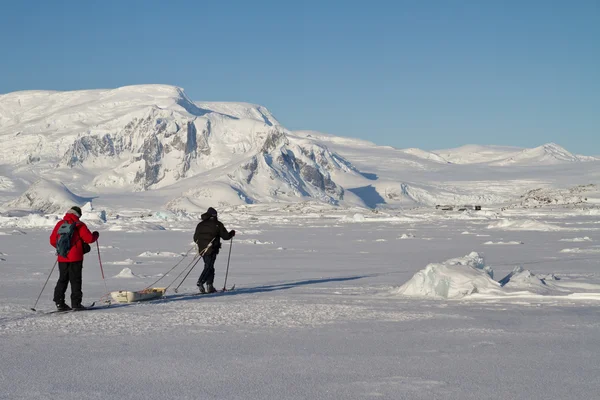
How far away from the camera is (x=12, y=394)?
177 inches

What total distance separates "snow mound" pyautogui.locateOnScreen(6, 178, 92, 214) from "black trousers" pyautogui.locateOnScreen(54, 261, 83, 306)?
14421cm

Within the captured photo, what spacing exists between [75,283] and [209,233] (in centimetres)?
281

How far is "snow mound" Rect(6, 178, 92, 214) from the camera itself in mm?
146875

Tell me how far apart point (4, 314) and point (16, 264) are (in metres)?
10.5

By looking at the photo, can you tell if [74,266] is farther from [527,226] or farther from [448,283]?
[527,226]

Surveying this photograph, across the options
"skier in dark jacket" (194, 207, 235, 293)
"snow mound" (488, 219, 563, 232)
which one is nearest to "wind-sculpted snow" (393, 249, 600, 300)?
"skier in dark jacket" (194, 207, 235, 293)

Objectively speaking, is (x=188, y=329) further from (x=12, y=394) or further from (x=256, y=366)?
(x=12, y=394)

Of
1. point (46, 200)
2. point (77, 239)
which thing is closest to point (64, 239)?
point (77, 239)

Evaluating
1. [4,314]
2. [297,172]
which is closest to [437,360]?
[4,314]

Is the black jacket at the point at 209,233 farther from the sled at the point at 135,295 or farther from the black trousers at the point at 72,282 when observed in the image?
the black trousers at the point at 72,282

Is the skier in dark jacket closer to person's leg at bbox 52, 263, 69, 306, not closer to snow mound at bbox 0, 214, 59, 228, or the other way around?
person's leg at bbox 52, 263, 69, 306

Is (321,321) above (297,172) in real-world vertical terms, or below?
below

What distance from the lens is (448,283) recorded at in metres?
9.61

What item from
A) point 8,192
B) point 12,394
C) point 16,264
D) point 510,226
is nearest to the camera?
point 12,394
